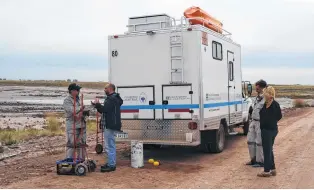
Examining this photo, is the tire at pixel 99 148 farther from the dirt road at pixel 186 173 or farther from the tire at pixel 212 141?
the tire at pixel 212 141

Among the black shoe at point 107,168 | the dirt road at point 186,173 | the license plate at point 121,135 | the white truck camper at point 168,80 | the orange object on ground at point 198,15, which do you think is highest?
the orange object on ground at point 198,15

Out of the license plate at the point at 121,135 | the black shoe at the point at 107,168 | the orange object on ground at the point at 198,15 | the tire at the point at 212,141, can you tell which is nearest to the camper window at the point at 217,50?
the orange object on ground at the point at 198,15

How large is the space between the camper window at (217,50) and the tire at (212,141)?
197 cm

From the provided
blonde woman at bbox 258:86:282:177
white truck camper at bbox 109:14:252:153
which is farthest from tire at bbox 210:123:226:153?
blonde woman at bbox 258:86:282:177

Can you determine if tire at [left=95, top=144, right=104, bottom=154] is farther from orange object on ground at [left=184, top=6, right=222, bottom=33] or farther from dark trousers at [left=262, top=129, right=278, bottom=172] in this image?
dark trousers at [left=262, top=129, right=278, bottom=172]

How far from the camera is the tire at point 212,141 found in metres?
11.4

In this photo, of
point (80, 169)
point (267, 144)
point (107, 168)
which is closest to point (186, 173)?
point (107, 168)

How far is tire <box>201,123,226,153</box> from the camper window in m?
1.97

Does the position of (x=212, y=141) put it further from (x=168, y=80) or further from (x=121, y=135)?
(x=121, y=135)

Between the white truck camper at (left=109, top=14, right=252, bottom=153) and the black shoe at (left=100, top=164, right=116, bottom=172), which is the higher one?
the white truck camper at (left=109, top=14, right=252, bottom=153)

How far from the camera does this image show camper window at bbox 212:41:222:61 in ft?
37.4

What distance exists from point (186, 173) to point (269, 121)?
2.16 meters

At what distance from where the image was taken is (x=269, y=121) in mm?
8500

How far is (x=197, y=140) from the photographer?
1022 cm
